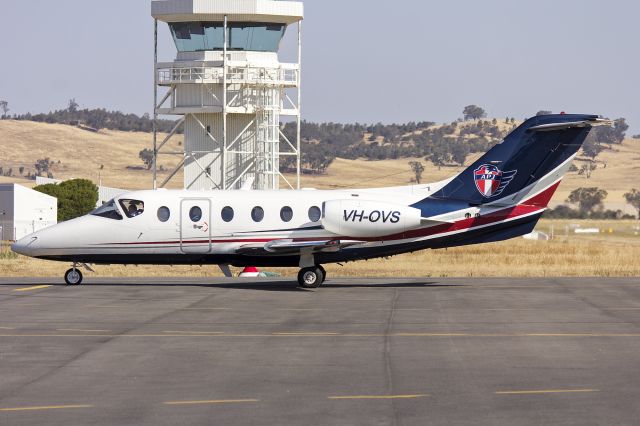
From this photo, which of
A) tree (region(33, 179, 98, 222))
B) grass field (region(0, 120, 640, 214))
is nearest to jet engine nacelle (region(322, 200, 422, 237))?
tree (region(33, 179, 98, 222))

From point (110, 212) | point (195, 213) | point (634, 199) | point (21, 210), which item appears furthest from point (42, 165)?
point (195, 213)

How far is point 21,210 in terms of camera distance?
67812mm

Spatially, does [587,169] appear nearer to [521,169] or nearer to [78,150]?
[78,150]

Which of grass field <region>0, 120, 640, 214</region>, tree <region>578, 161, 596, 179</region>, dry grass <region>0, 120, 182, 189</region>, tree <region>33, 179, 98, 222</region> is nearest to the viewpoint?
tree <region>33, 179, 98, 222</region>

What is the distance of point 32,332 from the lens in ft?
69.3

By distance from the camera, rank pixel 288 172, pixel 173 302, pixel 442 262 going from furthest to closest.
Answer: pixel 288 172 → pixel 442 262 → pixel 173 302

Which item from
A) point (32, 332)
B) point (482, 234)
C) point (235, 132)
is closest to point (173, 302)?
point (32, 332)

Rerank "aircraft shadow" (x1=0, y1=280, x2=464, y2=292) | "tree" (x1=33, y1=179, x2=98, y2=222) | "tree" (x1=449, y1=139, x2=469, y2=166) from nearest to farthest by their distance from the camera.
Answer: "aircraft shadow" (x1=0, y1=280, x2=464, y2=292), "tree" (x1=33, y1=179, x2=98, y2=222), "tree" (x1=449, y1=139, x2=469, y2=166)

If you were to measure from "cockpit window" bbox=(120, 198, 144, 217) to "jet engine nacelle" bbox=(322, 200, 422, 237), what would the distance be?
204 inches

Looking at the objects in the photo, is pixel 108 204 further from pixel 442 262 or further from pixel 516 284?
pixel 442 262

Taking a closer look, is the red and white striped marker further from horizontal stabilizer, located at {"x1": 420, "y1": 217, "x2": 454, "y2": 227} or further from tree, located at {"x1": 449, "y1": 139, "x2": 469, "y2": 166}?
tree, located at {"x1": 449, "y1": 139, "x2": 469, "y2": 166}

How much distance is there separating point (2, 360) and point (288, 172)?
139704mm

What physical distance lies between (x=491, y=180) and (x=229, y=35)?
22632 millimetres

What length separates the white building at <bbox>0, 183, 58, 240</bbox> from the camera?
66.1 meters
